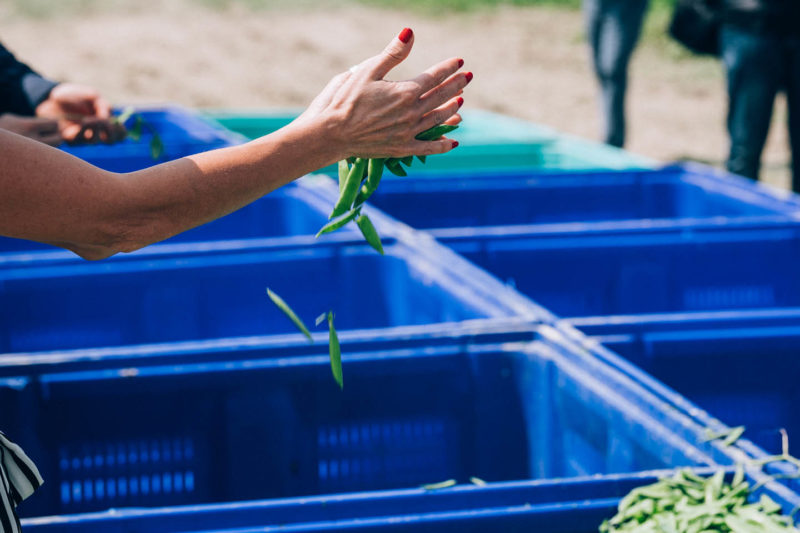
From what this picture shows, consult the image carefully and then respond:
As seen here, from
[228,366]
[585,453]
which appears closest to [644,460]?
[585,453]

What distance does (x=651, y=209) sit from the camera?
3.95 metres

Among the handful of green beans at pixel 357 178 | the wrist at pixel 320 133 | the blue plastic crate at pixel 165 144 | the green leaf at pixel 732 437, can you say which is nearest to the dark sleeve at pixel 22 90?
the blue plastic crate at pixel 165 144

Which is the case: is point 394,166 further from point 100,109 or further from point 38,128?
point 100,109

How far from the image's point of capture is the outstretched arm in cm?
105

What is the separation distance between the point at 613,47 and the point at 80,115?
3555 mm

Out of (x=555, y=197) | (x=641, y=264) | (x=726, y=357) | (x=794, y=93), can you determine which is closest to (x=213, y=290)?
(x=641, y=264)

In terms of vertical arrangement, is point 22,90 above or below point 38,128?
above

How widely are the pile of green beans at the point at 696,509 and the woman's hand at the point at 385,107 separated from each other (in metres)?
0.60

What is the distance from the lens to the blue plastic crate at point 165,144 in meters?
4.29

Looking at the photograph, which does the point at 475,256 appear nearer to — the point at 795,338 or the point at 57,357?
the point at 795,338

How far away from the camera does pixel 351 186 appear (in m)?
1.50

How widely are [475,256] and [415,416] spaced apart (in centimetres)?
89

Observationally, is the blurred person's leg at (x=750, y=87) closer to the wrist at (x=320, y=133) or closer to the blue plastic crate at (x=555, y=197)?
the blue plastic crate at (x=555, y=197)

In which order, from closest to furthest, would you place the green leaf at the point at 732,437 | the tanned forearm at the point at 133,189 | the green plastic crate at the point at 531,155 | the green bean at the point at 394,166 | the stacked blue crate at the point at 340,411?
the tanned forearm at the point at 133,189, the green bean at the point at 394,166, the green leaf at the point at 732,437, the stacked blue crate at the point at 340,411, the green plastic crate at the point at 531,155
